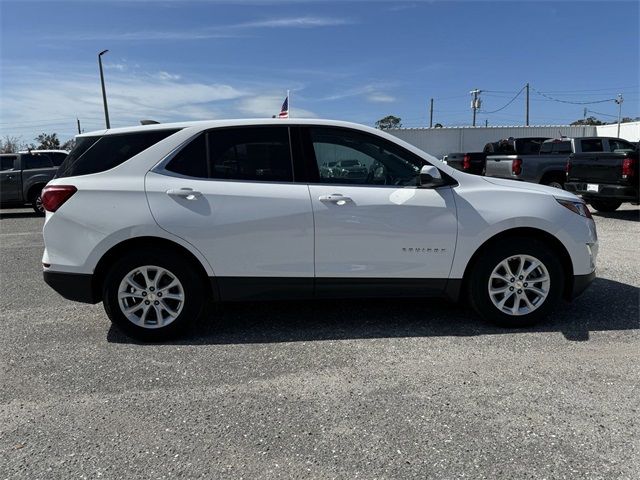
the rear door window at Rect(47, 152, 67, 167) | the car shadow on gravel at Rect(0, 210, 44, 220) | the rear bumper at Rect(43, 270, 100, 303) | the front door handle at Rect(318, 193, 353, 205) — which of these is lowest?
the car shadow on gravel at Rect(0, 210, 44, 220)

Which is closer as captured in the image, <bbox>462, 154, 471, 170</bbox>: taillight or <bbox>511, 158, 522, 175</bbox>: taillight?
<bbox>511, 158, 522, 175</bbox>: taillight

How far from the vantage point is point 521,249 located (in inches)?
169

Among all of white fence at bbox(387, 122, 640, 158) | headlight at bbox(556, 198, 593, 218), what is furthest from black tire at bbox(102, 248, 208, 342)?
white fence at bbox(387, 122, 640, 158)

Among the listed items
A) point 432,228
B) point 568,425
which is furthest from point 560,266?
point 568,425

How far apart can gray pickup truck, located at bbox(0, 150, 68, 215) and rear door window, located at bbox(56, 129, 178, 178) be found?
10858mm

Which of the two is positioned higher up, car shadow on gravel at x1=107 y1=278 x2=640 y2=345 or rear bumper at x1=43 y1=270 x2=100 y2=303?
rear bumper at x1=43 y1=270 x2=100 y2=303

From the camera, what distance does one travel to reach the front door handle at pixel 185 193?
4047 mm

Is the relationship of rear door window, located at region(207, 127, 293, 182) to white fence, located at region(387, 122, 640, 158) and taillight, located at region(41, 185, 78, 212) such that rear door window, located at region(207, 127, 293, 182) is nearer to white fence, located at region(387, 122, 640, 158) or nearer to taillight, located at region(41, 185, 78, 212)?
taillight, located at region(41, 185, 78, 212)

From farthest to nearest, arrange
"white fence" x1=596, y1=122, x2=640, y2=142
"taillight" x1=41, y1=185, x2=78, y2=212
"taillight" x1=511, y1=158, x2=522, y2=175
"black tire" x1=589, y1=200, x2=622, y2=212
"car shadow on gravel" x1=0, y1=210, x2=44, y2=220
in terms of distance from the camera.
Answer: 1. "white fence" x1=596, y1=122, x2=640, y2=142
2. "car shadow on gravel" x1=0, y1=210, x2=44, y2=220
3. "taillight" x1=511, y1=158, x2=522, y2=175
4. "black tire" x1=589, y1=200, x2=622, y2=212
5. "taillight" x1=41, y1=185, x2=78, y2=212

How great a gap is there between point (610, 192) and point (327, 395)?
9582mm

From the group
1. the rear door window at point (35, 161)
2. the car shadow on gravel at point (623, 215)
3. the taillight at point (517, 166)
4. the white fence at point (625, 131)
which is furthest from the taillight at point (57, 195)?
the white fence at point (625, 131)

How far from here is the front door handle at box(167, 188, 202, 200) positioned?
13.3 ft

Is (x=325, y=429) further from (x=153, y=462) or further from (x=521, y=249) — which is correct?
(x=521, y=249)

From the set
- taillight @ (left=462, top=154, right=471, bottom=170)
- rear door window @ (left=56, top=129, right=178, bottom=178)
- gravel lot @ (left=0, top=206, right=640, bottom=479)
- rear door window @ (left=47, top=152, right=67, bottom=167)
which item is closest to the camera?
gravel lot @ (left=0, top=206, right=640, bottom=479)
